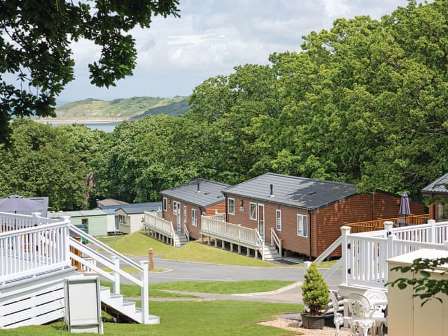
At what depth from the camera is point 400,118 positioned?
3800 centimetres

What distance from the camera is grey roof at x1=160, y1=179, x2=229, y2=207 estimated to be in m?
57.4

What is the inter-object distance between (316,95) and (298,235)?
27.7 ft

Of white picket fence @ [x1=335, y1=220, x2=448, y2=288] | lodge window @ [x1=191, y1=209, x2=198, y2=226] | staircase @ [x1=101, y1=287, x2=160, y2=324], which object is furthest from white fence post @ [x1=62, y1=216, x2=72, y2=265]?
lodge window @ [x1=191, y1=209, x2=198, y2=226]

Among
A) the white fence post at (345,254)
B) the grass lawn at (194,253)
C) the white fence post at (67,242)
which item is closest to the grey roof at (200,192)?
the grass lawn at (194,253)

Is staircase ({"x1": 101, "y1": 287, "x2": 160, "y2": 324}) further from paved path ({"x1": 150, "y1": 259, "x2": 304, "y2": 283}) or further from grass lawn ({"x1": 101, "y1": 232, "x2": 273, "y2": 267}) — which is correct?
grass lawn ({"x1": 101, "y1": 232, "x2": 273, "y2": 267})

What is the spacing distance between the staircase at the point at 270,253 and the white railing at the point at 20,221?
92.3ft

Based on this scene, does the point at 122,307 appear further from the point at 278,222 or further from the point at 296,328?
the point at 278,222

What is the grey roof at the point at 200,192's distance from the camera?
57.4 meters

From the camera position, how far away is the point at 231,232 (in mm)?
50500

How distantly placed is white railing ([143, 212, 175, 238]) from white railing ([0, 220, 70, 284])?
137 feet

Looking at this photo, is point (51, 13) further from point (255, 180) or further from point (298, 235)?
point (255, 180)

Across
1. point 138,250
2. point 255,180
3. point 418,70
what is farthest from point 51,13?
point 138,250

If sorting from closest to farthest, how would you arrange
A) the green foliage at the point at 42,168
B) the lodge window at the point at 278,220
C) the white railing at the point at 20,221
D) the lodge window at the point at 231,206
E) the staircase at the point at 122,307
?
the staircase at the point at 122,307
the white railing at the point at 20,221
the lodge window at the point at 278,220
the lodge window at the point at 231,206
the green foliage at the point at 42,168

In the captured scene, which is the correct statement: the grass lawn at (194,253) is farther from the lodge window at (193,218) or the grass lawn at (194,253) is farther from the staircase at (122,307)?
the staircase at (122,307)
